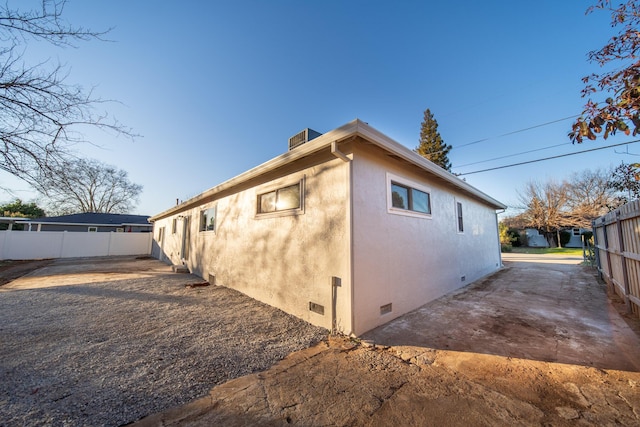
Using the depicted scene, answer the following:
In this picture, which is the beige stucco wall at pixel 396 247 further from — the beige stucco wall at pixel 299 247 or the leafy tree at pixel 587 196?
the leafy tree at pixel 587 196

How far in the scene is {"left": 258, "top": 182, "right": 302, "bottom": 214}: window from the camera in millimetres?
4352

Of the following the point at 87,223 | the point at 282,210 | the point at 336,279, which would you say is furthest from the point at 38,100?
the point at 87,223

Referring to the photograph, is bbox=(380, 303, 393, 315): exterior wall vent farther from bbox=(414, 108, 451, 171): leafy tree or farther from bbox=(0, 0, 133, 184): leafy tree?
bbox=(414, 108, 451, 171): leafy tree

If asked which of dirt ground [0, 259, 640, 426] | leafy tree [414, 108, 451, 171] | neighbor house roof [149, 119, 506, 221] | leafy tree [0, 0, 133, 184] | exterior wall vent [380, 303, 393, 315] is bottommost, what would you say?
dirt ground [0, 259, 640, 426]

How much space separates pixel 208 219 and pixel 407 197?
665cm

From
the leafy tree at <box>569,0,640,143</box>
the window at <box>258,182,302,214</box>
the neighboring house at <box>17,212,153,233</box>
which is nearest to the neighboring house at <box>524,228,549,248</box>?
the leafy tree at <box>569,0,640,143</box>

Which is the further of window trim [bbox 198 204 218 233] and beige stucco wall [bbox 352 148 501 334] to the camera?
window trim [bbox 198 204 218 233]

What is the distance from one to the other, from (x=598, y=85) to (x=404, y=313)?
3806 millimetres

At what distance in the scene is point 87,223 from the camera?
763 inches

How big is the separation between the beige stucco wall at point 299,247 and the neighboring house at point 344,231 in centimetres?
2

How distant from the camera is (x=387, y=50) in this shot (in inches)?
301

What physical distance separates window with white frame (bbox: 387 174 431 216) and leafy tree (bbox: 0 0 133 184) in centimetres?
457

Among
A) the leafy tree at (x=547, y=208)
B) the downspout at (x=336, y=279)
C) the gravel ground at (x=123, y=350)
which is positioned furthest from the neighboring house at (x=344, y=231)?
the leafy tree at (x=547, y=208)

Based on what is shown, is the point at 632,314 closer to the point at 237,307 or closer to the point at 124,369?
the point at 237,307
